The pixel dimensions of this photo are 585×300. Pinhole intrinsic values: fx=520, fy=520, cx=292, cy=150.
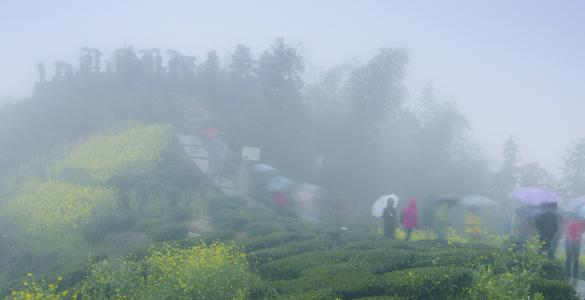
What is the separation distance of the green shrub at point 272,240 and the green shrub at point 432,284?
218 inches

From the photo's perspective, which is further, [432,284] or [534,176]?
[534,176]

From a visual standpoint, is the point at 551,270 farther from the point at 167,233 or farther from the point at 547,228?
the point at 167,233

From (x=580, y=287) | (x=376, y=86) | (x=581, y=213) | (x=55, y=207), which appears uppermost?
(x=376, y=86)

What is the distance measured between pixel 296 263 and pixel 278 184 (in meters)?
20.3

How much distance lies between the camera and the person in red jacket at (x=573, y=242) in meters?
12.0

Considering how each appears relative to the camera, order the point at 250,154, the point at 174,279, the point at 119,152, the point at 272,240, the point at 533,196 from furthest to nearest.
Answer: the point at 250,154 → the point at 119,152 → the point at 533,196 → the point at 272,240 → the point at 174,279

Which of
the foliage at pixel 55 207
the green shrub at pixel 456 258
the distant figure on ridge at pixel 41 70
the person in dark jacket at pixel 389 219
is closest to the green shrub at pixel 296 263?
the green shrub at pixel 456 258

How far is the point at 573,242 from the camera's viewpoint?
1213 cm

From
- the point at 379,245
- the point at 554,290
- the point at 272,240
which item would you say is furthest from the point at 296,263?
the point at 554,290

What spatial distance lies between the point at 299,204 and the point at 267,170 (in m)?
4.01

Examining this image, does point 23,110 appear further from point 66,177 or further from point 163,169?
point 163,169

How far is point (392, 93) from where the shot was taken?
40.4m

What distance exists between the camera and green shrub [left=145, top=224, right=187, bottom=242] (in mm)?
15955

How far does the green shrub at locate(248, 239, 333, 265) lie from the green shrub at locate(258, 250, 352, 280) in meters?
0.63
